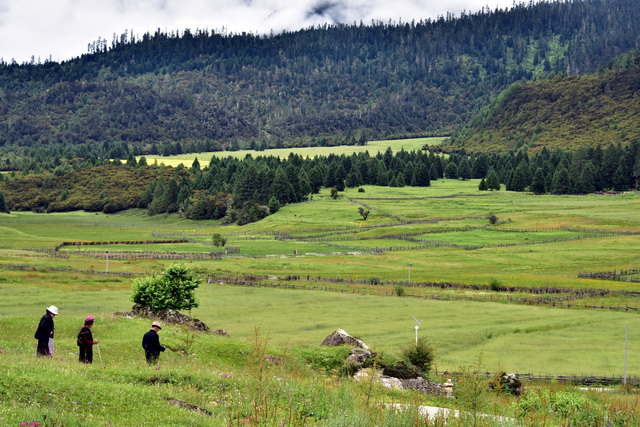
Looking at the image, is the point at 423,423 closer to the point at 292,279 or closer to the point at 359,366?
the point at 359,366

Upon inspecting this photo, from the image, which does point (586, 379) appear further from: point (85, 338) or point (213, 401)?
point (85, 338)

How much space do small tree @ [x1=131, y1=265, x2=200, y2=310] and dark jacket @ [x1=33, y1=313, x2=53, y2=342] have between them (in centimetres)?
2336

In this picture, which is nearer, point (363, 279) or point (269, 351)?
point (269, 351)

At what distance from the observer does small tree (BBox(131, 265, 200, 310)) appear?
48.5 meters

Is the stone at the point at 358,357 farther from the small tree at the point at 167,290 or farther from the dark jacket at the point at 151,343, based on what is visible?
the small tree at the point at 167,290

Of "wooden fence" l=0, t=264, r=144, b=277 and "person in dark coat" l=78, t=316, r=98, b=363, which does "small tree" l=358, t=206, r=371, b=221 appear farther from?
"person in dark coat" l=78, t=316, r=98, b=363

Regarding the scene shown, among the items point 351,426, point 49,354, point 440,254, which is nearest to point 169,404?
point 351,426

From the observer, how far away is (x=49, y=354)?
83.0 feet

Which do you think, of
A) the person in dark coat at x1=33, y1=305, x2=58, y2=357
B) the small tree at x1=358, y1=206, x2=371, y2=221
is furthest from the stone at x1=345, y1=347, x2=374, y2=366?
the small tree at x1=358, y1=206, x2=371, y2=221

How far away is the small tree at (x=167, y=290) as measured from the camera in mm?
48531

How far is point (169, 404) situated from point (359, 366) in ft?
48.2

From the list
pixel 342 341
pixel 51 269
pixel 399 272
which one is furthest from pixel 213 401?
pixel 399 272

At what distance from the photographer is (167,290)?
49375 mm

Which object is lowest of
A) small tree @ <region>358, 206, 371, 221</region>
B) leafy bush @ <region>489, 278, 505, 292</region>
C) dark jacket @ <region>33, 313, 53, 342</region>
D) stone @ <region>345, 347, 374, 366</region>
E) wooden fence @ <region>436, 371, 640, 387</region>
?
wooden fence @ <region>436, 371, 640, 387</region>
